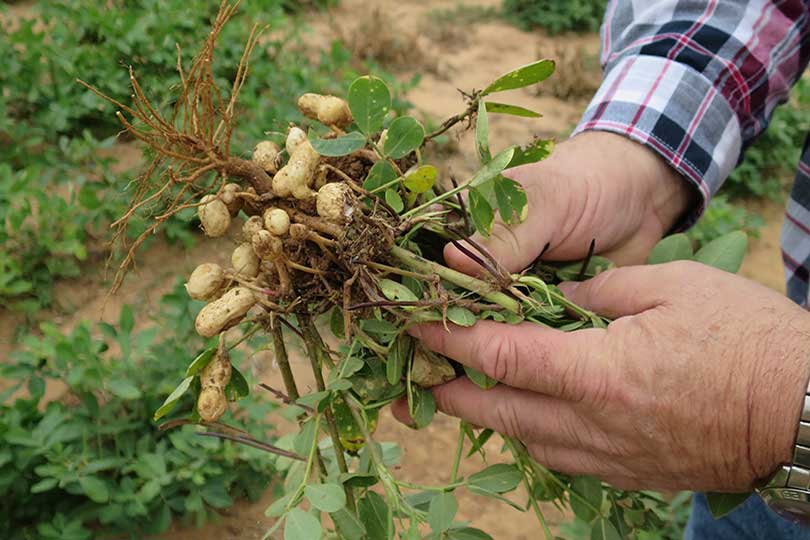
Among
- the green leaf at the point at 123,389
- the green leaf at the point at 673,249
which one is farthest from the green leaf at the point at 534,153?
the green leaf at the point at 123,389

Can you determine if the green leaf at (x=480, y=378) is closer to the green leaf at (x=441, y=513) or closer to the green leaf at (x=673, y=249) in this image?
the green leaf at (x=441, y=513)

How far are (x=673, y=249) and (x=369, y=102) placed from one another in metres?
0.53

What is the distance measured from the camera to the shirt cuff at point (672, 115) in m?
1.24

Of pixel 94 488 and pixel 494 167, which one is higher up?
pixel 494 167

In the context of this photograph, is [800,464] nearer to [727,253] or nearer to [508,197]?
[727,253]

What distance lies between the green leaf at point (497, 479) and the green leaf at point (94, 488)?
908 mm

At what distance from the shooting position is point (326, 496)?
0.90m

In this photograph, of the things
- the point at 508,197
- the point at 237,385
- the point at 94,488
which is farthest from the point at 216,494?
the point at 508,197

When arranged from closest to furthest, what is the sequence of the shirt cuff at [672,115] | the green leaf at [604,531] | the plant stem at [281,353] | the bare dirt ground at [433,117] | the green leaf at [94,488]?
the plant stem at [281,353], the green leaf at [604,531], the shirt cuff at [672,115], the green leaf at [94,488], the bare dirt ground at [433,117]

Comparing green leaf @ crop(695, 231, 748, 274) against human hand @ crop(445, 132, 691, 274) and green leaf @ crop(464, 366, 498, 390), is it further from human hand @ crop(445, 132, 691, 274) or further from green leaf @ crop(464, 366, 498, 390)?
green leaf @ crop(464, 366, 498, 390)

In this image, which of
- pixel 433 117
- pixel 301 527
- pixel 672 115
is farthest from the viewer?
pixel 433 117

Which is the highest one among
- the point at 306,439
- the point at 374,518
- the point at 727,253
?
the point at 727,253

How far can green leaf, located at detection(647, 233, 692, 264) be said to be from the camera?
1.14 meters

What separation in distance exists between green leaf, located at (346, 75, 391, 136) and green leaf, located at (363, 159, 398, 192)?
1.6 inches
